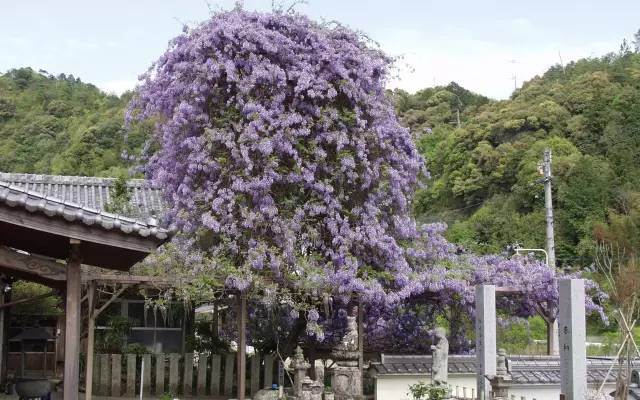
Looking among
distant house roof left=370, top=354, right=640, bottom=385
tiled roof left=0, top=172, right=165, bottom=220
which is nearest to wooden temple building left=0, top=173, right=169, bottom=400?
distant house roof left=370, top=354, right=640, bottom=385

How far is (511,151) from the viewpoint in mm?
42188

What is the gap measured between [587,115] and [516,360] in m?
30.4

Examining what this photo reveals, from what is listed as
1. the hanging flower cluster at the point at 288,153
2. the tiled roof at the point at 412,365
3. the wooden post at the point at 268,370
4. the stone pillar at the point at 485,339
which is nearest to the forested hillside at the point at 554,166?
the hanging flower cluster at the point at 288,153

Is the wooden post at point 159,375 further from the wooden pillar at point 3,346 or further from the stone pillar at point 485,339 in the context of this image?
the stone pillar at point 485,339

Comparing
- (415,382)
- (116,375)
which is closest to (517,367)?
(415,382)

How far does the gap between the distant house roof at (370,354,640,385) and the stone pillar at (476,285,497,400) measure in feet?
7.18

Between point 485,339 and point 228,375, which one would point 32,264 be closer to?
point 485,339

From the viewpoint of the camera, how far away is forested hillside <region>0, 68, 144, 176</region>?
115ft

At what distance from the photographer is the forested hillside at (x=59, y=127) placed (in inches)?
1382

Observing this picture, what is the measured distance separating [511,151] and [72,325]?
3789cm

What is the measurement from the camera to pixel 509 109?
46.0 m

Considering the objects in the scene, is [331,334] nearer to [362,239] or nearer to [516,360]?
[362,239]

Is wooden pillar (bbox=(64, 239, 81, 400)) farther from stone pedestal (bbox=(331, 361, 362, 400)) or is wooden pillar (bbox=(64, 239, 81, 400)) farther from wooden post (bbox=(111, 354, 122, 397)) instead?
wooden post (bbox=(111, 354, 122, 397))

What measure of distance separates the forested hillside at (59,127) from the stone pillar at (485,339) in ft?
59.6
